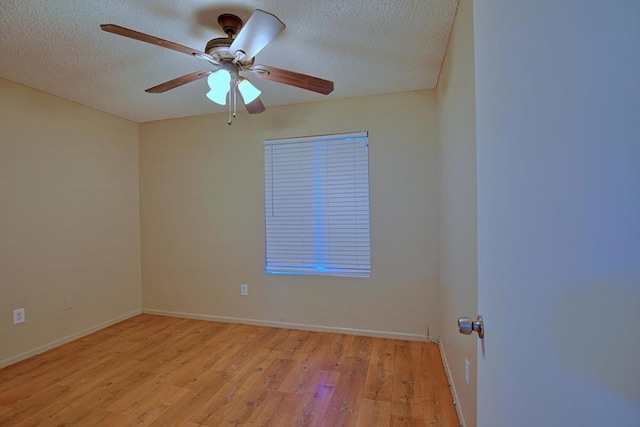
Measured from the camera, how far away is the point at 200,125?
3348mm

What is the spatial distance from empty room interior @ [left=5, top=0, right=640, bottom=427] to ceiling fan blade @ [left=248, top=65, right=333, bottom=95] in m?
0.01

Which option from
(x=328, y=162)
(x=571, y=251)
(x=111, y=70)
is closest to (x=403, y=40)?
(x=328, y=162)

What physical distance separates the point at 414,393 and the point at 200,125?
11.0 feet

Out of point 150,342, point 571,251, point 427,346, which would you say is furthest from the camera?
point 150,342

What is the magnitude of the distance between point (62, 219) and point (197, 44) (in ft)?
7.34

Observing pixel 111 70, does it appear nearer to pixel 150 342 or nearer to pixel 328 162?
pixel 328 162

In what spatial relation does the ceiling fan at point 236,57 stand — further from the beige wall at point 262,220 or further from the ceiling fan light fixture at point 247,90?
the beige wall at point 262,220

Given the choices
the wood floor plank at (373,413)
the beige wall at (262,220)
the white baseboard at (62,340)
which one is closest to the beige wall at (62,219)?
the white baseboard at (62,340)

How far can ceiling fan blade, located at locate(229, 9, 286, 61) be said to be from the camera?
51.7 inches

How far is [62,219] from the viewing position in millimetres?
2795

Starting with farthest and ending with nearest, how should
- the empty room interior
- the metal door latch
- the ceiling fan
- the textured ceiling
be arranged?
1. the empty room interior
2. the textured ceiling
3. the ceiling fan
4. the metal door latch

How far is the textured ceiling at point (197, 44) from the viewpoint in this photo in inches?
63.2

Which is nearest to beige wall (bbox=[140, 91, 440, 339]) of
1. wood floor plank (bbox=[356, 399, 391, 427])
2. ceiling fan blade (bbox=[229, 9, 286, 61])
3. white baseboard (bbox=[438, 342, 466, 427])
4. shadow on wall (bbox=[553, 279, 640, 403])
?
white baseboard (bbox=[438, 342, 466, 427])

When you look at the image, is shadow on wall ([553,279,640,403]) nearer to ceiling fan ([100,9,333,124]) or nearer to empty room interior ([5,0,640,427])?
empty room interior ([5,0,640,427])
